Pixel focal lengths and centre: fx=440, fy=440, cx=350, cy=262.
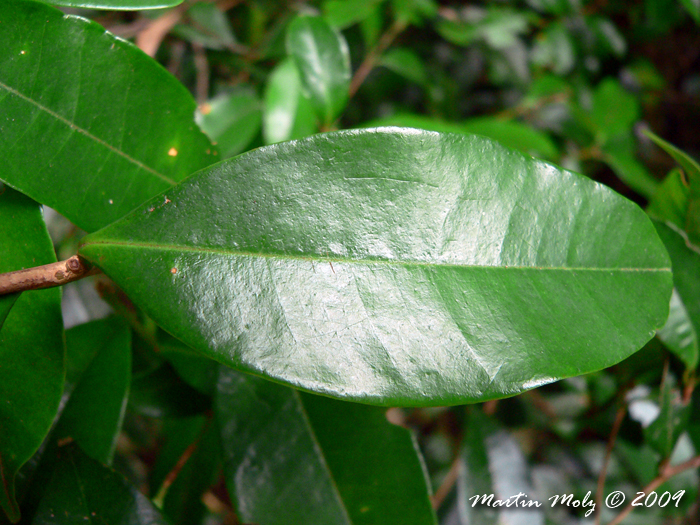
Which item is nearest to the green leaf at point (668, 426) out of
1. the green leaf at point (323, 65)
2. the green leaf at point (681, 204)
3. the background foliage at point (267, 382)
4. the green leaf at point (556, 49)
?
the background foliage at point (267, 382)

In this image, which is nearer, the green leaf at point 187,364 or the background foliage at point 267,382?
the background foliage at point 267,382

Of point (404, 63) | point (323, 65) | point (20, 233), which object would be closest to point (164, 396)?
point (20, 233)

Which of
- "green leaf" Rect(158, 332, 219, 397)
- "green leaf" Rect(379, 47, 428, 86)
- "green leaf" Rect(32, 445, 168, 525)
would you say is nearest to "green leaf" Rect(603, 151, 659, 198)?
"green leaf" Rect(379, 47, 428, 86)

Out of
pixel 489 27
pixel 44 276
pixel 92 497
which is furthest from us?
pixel 489 27

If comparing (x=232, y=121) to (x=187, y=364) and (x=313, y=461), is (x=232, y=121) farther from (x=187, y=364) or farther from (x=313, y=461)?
(x=313, y=461)

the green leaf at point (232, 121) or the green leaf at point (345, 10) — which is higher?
the green leaf at point (345, 10)

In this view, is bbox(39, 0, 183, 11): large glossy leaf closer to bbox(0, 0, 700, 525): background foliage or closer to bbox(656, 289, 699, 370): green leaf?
bbox(0, 0, 700, 525): background foliage

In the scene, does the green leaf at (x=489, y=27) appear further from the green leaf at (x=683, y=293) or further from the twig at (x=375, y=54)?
the green leaf at (x=683, y=293)
